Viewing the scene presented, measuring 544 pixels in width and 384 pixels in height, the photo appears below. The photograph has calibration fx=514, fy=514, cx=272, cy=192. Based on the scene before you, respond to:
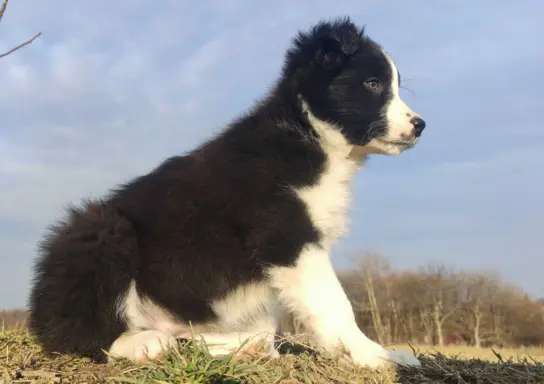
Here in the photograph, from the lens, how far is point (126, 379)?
7.63 feet

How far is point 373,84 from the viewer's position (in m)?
3.59

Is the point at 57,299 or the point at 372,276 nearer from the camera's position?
the point at 57,299

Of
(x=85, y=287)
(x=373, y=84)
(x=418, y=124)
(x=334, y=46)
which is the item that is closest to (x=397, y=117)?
(x=418, y=124)

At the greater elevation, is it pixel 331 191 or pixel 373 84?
pixel 373 84

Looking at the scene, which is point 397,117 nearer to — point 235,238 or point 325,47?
point 325,47

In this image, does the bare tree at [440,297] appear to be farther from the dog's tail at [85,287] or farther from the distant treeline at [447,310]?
the dog's tail at [85,287]

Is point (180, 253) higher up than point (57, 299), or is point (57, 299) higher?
point (180, 253)

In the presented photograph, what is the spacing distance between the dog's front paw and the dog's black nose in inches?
57.4

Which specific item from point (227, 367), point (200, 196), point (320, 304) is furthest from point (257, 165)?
point (227, 367)

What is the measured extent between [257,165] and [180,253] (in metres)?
0.74

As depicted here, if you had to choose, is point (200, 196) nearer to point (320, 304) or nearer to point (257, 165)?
point (257, 165)

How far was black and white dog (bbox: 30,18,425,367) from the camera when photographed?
2975 millimetres

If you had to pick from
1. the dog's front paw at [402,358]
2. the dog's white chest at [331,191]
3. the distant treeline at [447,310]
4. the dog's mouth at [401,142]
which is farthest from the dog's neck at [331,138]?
the distant treeline at [447,310]

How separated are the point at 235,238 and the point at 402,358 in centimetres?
125
